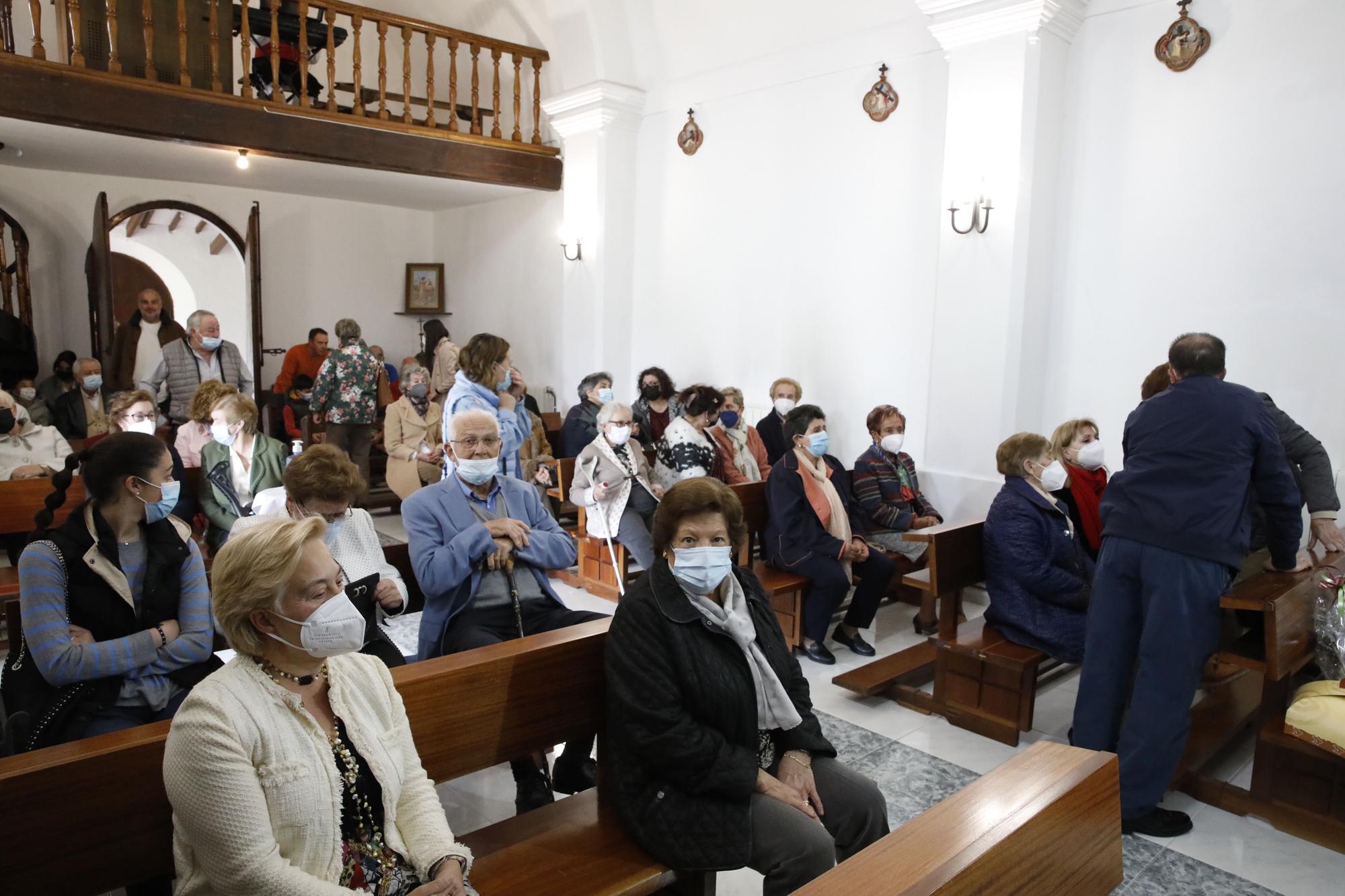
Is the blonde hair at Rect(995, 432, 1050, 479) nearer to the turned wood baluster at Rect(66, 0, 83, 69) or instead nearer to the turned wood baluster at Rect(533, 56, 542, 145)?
the turned wood baluster at Rect(533, 56, 542, 145)

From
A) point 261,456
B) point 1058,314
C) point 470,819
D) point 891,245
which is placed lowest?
point 470,819

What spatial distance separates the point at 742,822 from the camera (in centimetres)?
212

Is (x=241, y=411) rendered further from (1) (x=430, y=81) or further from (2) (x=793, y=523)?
(1) (x=430, y=81)

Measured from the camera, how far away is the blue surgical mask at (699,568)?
7.67 ft

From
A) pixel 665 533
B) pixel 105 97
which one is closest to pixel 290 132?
pixel 105 97

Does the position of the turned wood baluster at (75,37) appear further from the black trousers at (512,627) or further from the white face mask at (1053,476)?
the white face mask at (1053,476)

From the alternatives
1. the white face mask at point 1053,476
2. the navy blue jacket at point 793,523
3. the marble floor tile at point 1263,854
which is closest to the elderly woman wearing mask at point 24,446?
the navy blue jacket at point 793,523

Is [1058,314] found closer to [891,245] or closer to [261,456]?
[891,245]

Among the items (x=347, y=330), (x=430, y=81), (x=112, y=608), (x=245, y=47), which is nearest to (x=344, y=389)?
(x=347, y=330)

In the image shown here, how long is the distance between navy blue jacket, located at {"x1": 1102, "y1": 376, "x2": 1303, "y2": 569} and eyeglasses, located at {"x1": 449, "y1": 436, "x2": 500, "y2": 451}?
2184 millimetres

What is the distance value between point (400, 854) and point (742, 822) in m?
0.77

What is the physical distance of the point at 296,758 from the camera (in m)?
1.60

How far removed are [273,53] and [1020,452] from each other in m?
6.46

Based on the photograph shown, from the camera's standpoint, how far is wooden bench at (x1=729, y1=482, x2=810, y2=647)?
4.49 metres
